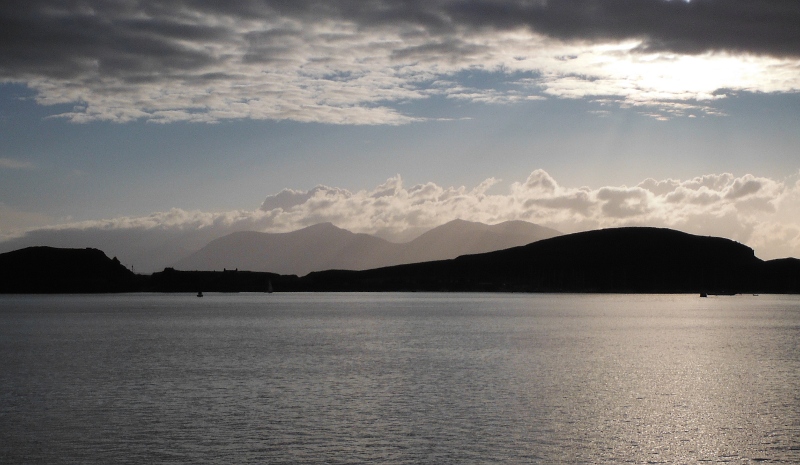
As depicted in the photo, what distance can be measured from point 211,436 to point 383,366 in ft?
91.1

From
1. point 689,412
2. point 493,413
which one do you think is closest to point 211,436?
point 493,413

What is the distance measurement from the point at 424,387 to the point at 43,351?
45840mm

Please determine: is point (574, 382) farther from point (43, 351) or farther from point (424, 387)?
point (43, 351)

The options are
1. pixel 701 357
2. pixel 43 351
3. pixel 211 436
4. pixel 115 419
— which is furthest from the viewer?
pixel 43 351

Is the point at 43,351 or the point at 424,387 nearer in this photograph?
the point at 424,387

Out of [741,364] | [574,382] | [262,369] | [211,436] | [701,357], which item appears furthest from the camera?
[701,357]

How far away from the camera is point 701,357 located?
70125 mm

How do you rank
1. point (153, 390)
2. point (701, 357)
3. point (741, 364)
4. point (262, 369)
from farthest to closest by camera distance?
point (701, 357), point (741, 364), point (262, 369), point (153, 390)

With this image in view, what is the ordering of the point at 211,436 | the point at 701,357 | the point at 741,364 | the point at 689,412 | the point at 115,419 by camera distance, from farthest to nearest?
1. the point at 701,357
2. the point at 741,364
3. the point at 689,412
4. the point at 115,419
5. the point at 211,436

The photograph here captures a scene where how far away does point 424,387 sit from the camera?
48.3 metres

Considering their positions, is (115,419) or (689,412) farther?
(689,412)

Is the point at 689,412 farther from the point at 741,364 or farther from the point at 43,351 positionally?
the point at 43,351

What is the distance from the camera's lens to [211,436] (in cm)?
3353

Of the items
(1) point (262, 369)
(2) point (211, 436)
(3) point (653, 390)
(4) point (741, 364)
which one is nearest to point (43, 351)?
(1) point (262, 369)
